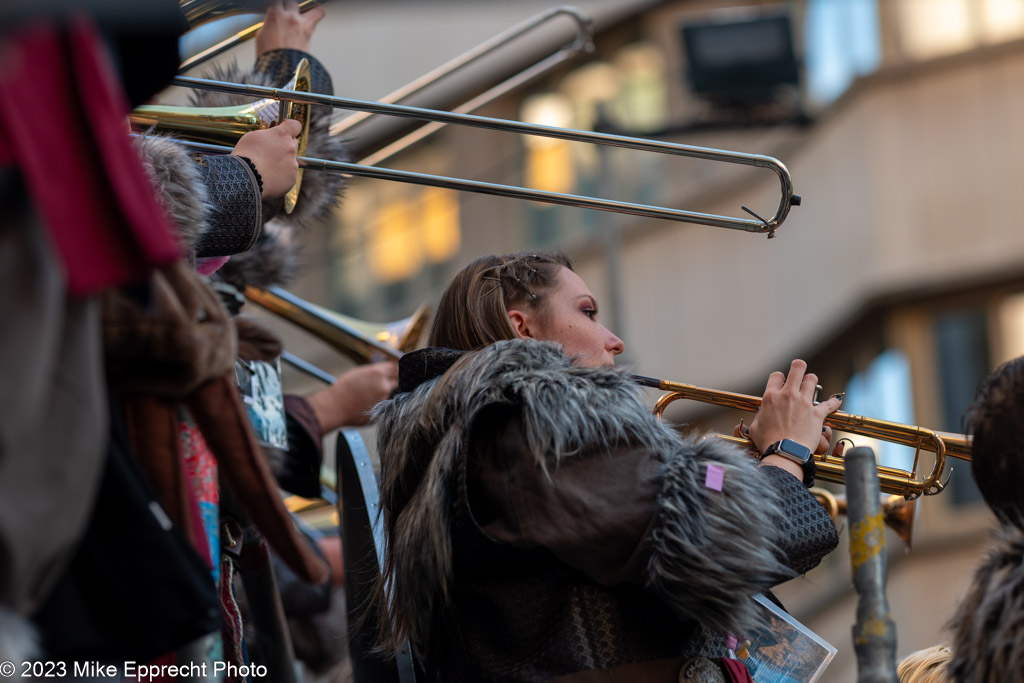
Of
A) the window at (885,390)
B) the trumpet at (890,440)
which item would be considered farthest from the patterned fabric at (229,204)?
the window at (885,390)

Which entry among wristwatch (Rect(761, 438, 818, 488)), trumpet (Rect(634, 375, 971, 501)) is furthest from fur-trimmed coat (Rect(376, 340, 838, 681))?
trumpet (Rect(634, 375, 971, 501))

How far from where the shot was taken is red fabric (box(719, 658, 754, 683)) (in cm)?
328

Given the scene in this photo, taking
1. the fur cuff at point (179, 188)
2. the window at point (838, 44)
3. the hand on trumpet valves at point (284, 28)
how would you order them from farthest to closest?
the window at point (838, 44), the hand on trumpet valves at point (284, 28), the fur cuff at point (179, 188)

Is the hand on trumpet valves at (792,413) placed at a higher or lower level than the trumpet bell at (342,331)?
higher

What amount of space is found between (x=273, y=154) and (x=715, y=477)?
4.42 ft

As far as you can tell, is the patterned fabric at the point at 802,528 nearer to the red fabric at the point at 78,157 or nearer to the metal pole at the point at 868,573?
the metal pole at the point at 868,573

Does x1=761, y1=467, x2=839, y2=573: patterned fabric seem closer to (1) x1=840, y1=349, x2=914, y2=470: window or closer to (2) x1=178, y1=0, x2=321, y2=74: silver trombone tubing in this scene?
(2) x1=178, y1=0, x2=321, y2=74: silver trombone tubing

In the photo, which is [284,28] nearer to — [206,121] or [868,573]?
[206,121]

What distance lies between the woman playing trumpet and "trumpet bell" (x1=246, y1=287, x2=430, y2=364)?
2083mm

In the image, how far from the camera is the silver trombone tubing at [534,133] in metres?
4.20

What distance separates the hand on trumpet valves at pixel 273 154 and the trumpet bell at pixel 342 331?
5.66 feet

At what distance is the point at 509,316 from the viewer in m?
3.79

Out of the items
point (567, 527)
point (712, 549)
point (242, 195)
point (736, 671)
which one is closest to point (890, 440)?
point (736, 671)

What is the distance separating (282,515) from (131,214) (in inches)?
29.5
